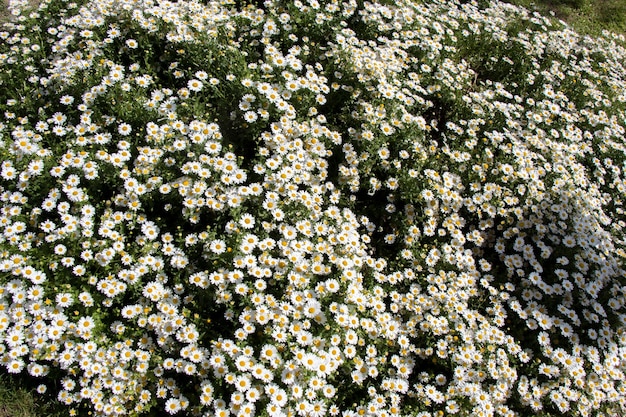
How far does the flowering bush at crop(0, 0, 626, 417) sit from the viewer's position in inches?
150

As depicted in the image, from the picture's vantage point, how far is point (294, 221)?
4.48 metres

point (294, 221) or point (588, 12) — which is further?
point (588, 12)

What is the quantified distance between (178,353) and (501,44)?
6151 mm

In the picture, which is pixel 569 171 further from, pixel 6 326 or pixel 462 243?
pixel 6 326

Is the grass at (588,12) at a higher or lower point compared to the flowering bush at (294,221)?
higher

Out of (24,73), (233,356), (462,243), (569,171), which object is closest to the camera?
(233,356)

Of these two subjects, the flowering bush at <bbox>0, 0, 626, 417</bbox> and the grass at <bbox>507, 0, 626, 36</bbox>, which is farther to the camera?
the grass at <bbox>507, 0, 626, 36</bbox>

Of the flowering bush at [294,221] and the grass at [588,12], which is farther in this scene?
the grass at [588,12]

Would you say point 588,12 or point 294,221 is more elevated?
point 588,12

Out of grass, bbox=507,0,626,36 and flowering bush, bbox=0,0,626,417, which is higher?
grass, bbox=507,0,626,36

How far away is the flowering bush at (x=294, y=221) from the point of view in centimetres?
380

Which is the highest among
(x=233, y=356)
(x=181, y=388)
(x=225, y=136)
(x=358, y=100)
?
(x=358, y=100)

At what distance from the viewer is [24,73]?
5.41m

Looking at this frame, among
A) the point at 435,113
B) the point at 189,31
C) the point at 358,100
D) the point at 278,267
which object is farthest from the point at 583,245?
the point at 189,31
